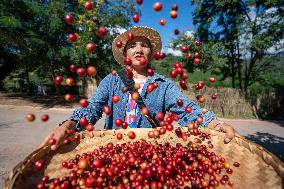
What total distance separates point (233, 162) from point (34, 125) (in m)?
9.68

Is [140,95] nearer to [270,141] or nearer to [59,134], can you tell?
[59,134]

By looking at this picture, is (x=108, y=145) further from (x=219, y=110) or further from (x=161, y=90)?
(x=219, y=110)

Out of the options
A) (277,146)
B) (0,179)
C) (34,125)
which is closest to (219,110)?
(277,146)

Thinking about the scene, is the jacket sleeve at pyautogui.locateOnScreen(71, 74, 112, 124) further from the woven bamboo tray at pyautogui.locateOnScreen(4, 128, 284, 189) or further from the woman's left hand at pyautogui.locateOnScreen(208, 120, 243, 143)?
the woman's left hand at pyautogui.locateOnScreen(208, 120, 243, 143)

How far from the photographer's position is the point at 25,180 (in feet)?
7.70

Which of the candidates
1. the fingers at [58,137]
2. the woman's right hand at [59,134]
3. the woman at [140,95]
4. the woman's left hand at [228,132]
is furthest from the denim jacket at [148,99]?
the fingers at [58,137]

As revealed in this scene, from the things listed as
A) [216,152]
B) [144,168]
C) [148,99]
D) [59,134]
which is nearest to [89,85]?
[148,99]

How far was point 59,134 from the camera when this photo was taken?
9.06 ft

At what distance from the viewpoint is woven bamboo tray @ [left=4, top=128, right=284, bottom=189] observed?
2.35 metres

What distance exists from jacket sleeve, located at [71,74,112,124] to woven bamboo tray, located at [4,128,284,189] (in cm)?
22

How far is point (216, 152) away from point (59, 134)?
1.85m

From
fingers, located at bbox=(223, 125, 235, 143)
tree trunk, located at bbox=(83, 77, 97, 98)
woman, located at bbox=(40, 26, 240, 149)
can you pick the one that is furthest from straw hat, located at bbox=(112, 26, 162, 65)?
tree trunk, located at bbox=(83, 77, 97, 98)

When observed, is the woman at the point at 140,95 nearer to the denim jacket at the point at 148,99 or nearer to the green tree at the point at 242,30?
the denim jacket at the point at 148,99

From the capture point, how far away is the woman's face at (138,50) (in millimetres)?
3363
